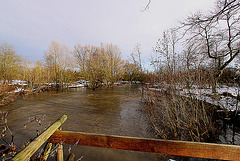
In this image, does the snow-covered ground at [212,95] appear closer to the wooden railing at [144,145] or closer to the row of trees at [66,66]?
the wooden railing at [144,145]

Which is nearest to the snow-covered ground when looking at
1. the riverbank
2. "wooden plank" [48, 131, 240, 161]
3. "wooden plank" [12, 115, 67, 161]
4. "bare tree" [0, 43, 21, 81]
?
the riverbank

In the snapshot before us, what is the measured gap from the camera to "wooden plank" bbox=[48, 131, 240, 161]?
1.32m

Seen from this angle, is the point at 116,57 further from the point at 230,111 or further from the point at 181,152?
the point at 181,152

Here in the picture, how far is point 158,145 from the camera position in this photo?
1.49m

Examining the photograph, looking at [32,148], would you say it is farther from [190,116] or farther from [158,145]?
[190,116]

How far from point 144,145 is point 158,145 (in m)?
0.19

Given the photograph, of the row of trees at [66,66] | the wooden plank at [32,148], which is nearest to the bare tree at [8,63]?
the row of trees at [66,66]

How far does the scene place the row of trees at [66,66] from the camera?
46.4 feet

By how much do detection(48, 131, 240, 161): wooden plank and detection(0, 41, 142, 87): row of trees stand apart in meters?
9.94

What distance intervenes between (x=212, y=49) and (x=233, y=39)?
5.58ft

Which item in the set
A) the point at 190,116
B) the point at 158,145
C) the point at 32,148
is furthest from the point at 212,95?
the point at 32,148

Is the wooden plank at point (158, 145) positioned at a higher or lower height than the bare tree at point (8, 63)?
lower

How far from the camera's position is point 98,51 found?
2336 centimetres

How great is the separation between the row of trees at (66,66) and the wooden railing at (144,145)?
9936 mm
